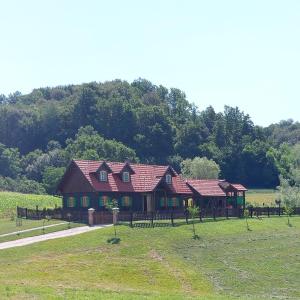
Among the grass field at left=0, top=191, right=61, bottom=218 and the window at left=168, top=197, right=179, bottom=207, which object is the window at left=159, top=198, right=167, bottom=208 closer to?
the window at left=168, top=197, right=179, bottom=207

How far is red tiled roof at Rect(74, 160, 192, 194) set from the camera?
195ft

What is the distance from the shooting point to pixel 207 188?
68000 mm

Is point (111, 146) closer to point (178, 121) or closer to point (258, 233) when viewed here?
point (178, 121)

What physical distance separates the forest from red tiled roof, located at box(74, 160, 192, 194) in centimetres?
5354

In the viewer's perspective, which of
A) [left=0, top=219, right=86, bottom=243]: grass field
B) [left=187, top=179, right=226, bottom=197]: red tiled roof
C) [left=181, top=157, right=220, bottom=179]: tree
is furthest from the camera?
[left=181, top=157, right=220, bottom=179]: tree

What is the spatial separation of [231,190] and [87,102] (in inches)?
3162

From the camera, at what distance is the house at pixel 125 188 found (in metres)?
59.4

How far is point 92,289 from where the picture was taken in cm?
2766

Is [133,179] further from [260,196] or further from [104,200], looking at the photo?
[260,196]

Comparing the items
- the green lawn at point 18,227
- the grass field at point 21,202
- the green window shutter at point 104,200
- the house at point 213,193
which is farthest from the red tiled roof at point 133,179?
the grass field at point 21,202

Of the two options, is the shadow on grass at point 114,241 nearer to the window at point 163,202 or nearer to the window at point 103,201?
the window at point 103,201

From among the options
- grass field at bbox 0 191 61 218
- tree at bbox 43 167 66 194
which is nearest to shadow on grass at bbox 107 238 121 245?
grass field at bbox 0 191 61 218

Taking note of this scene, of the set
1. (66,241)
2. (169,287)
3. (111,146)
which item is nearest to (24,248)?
(66,241)

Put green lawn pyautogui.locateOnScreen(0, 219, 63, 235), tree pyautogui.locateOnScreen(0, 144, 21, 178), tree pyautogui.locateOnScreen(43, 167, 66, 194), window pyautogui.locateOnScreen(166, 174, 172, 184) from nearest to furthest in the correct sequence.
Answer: green lawn pyautogui.locateOnScreen(0, 219, 63, 235), window pyautogui.locateOnScreen(166, 174, 172, 184), tree pyautogui.locateOnScreen(43, 167, 66, 194), tree pyautogui.locateOnScreen(0, 144, 21, 178)
